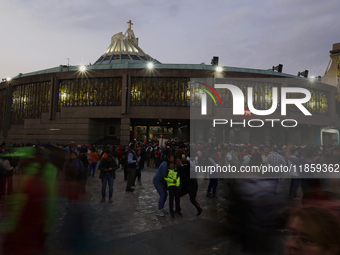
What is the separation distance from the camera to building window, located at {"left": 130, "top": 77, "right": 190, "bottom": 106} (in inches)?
1304

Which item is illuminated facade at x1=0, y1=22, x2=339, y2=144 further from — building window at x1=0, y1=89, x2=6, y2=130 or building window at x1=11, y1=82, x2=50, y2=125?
building window at x1=0, y1=89, x2=6, y2=130

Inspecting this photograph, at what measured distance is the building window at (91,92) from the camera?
33.4 meters

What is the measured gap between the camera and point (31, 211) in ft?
15.5

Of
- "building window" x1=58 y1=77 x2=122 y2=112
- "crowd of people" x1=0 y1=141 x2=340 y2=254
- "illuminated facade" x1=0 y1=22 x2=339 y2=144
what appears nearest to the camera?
"crowd of people" x1=0 y1=141 x2=340 y2=254

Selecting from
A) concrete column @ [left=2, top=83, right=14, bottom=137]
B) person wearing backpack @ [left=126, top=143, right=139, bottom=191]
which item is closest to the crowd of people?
person wearing backpack @ [left=126, top=143, right=139, bottom=191]

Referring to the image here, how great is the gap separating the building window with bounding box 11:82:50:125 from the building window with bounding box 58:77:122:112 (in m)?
3.24

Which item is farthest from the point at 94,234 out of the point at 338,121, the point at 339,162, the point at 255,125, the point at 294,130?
the point at 338,121

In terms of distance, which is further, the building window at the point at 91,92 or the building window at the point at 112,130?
the building window at the point at 112,130

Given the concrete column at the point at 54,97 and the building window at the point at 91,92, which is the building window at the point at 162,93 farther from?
the concrete column at the point at 54,97

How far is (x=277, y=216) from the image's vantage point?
15.7ft

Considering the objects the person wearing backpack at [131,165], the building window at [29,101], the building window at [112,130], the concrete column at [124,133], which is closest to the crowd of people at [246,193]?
the person wearing backpack at [131,165]

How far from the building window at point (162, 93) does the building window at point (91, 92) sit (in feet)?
8.24

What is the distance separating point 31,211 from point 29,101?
3921 cm

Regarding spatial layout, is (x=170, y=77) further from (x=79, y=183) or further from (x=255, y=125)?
(x=79, y=183)
